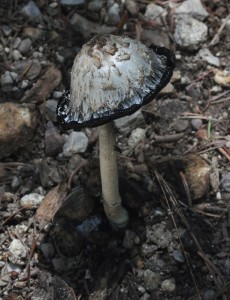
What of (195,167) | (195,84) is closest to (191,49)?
(195,84)

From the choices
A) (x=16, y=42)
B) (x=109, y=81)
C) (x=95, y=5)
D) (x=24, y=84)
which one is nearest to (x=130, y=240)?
(x=109, y=81)

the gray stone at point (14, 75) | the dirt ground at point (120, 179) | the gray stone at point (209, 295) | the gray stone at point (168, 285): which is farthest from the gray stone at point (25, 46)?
the gray stone at point (209, 295)

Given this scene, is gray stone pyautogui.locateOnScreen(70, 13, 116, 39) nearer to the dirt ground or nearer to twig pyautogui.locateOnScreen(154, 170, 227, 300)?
the dirt ground

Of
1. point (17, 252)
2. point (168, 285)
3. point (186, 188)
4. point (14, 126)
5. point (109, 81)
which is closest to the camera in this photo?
point (109, 81)

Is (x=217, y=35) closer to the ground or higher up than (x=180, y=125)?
higher up

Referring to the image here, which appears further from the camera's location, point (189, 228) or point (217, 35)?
point (217, 35)

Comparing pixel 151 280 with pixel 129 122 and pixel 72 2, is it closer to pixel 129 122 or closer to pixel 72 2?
pixel 129 122

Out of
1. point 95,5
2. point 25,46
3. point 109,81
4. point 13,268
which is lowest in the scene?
point 13,268

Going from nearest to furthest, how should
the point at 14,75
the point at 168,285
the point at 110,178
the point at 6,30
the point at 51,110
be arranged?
the point at 110,178 < the point at 168,285 < the point at 51,110 < the point at 14,75 < the point at 6,30
